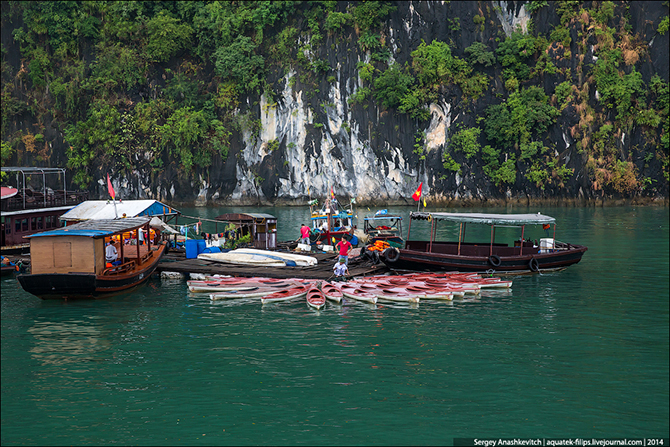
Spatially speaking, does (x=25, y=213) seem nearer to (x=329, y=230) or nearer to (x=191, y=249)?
(x=191, y=249)

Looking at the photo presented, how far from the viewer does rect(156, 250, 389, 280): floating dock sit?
88.5 ft

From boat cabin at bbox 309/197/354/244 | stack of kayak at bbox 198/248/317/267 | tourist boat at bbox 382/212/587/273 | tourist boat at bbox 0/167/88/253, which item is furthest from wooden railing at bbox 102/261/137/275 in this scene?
boat cabin at bbox 309/197/354/244

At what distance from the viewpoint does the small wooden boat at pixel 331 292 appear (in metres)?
23.0

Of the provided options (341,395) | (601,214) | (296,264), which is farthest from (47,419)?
(601,214)

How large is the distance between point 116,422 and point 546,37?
227ft

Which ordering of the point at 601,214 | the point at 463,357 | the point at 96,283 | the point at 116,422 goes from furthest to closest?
1. the point at 601,214
2. the point at 96,283
3. the point at 463,357
4. the point at 116,422

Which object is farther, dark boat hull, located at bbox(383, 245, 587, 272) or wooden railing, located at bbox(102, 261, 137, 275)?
dark boat hull, located at bbox(383, 245, 587, 272)

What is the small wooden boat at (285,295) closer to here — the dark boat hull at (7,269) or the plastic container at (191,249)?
the plastic container at (191,249)

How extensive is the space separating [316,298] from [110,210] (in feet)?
53.7

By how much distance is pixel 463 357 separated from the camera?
16.4 m

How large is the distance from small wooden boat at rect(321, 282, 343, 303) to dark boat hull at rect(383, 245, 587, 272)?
4379mm

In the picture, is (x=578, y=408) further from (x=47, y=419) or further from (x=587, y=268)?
(x=587, y=268)

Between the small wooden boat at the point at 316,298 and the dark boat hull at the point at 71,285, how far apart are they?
7.41 m

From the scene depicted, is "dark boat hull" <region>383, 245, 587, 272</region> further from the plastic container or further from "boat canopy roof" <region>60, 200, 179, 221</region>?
"boat canopy roof" <region>60, 200, 179, 221</region>
